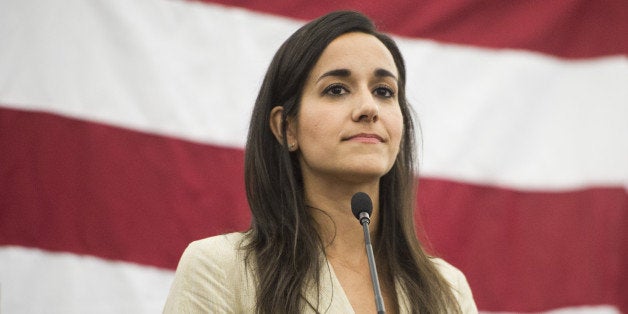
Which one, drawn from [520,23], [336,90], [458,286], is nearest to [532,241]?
[520,23]

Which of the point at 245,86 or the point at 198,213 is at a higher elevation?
the point at 245,86

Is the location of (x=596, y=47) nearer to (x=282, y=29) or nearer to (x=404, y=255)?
(x=282, y=29)

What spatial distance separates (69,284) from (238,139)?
2.20ft

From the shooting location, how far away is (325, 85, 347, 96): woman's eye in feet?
7.39

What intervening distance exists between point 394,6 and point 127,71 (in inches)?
37.2

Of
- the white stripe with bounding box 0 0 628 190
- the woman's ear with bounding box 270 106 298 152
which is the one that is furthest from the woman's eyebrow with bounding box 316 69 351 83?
the white stripe with bounding box 0 0 628 190

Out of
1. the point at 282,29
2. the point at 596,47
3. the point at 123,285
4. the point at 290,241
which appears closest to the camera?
the point at 290,241

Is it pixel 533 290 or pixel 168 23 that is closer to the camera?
pixel 168 23

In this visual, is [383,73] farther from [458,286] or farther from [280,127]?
[458,286]

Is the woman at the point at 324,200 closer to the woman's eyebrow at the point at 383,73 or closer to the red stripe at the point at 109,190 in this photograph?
the woman's eyebrow at the point at 383,73

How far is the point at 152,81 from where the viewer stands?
2945 mm

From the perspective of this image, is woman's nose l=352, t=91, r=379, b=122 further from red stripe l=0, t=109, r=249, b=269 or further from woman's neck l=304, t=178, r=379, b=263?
red stripe l=0, t=109, r=249, b=269

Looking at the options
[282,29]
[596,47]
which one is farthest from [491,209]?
[282,29]

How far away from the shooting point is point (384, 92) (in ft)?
7.59
